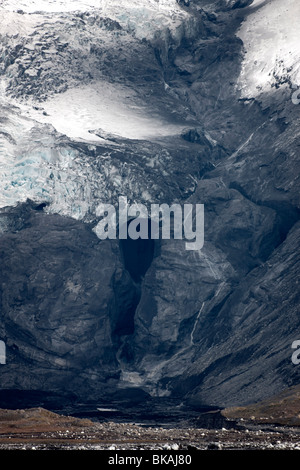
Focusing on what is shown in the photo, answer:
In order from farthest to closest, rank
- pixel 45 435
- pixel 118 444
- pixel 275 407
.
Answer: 1. pixel 275 407
2. pixel 45 435
3. pixel 118 444

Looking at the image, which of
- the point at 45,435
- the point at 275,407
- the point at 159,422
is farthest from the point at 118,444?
the point at 159,422

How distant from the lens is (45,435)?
13738 cm

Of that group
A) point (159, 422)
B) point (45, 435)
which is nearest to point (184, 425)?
point (159, 422)

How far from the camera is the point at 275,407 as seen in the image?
165 m

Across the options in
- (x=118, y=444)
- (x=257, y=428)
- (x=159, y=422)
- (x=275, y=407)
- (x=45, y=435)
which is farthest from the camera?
(x=159, y=422)
